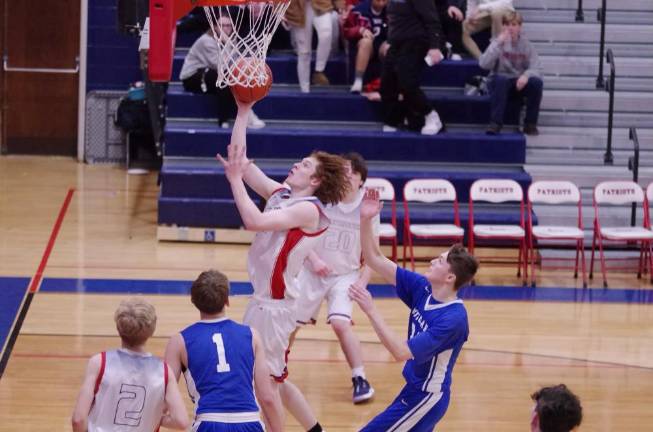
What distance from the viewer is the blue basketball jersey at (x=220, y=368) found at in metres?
6.18

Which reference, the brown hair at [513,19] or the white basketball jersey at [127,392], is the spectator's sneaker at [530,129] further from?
the white basketball jersey at [127,392]

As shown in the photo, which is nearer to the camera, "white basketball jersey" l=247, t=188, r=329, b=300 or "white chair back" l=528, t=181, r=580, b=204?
"white basketball jersey" l=247, t=188, r=329, b=300

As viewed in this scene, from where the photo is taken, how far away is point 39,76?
59.9ft

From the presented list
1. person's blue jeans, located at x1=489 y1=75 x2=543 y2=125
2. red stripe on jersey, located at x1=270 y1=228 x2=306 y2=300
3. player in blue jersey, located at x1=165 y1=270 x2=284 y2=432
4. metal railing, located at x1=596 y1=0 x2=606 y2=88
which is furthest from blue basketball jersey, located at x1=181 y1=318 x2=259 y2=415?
metal railing, located at x1=596 y1=0 x2=606 y2=88

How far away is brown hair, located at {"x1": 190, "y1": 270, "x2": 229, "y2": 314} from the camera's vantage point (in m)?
6.20

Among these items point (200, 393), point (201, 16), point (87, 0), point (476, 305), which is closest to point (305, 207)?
point (200, 393)

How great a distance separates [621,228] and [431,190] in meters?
2.12

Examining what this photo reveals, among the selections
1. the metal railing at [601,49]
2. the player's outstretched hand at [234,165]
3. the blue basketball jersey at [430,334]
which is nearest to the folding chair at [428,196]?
the metal railing at [601,49]

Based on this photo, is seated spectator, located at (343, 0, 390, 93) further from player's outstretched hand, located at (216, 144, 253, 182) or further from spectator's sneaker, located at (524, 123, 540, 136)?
player's outstretched hand, located at (216, 144, 253, 182)

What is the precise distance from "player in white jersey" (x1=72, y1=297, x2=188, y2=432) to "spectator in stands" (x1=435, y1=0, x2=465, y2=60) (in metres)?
10.4

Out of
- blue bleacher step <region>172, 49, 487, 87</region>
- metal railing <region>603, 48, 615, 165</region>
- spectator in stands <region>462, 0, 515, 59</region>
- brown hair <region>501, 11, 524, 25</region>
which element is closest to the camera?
metal railing <region>603, 48, 615, 165</region>

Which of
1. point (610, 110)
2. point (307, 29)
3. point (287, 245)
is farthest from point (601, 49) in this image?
point (287, 245)

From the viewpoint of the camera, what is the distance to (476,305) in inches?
474

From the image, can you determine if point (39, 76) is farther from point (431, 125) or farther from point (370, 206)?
point (370, 206)
